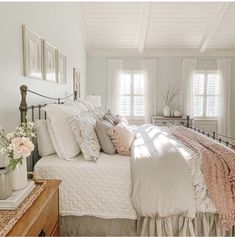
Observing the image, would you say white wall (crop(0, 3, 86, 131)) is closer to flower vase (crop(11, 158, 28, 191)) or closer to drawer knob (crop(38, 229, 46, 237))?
flower vase (crop(11, 158, 28, 191))

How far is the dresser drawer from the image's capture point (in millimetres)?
1138

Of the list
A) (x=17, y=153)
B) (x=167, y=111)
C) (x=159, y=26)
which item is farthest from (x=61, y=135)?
(x=167, y=111)

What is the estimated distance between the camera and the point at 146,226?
1.93m

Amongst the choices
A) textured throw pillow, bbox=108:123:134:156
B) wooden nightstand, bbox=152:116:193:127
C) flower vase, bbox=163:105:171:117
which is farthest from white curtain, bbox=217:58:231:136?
textured throw pillow, bbox=108:123:134:156

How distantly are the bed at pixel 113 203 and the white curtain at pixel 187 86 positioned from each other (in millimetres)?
4529

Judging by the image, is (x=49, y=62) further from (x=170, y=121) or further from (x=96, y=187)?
(x=170, y=121)

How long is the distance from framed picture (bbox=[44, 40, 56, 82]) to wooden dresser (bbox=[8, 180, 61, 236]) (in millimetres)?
1728

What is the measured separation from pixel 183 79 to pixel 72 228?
5175 mm

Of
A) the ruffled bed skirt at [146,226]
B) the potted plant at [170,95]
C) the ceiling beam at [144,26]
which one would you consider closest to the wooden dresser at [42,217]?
the ruffled bed skirt at [146,226]

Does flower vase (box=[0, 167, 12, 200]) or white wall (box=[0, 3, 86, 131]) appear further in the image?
white wall (box=[0, 3, 86, 131])

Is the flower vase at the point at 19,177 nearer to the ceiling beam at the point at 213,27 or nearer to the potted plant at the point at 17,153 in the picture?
the potted plant at the point at 17,153

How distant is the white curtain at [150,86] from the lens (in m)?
6.34

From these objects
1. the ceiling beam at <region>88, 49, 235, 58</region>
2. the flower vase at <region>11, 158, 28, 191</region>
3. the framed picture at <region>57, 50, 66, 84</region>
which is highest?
the ceiling beam at <region>88, 49, 235, 58</region>

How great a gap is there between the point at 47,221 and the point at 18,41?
5.17 feet
